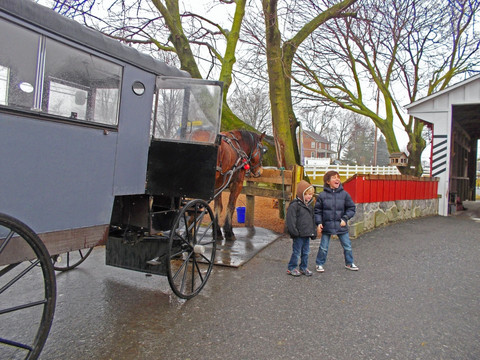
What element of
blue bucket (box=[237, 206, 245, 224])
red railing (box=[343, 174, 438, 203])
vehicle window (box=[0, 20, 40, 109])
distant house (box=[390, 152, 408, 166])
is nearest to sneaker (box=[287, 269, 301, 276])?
red railing (box=[343, 174, 438, 203])

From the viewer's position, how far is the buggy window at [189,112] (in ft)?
13.3

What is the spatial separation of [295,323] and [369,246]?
382cm

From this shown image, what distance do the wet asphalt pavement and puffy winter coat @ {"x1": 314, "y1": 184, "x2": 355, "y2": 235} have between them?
0.65 meters

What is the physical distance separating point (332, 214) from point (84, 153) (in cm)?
361

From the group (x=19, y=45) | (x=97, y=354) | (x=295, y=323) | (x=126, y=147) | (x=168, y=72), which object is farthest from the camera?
(x=168, y=72)

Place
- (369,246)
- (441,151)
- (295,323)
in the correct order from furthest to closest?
(441,151)
(369,246)
(295,323)

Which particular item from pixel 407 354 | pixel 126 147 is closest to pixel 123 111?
pixel 126 147

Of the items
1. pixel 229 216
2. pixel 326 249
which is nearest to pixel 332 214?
pixel 326 249

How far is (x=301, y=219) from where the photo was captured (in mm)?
5086

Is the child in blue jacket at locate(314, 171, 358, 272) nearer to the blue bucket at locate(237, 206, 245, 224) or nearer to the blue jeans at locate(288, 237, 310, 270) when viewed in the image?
the blue jeans at locate(288, 237, 310, 270)

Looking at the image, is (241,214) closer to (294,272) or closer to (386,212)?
(386,212)

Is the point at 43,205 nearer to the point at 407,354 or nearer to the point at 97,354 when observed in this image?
the point at 97,354

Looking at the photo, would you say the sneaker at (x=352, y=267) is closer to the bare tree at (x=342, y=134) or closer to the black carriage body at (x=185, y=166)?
the black carriage body at (x=185, y=166)

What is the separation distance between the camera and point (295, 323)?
353cm
